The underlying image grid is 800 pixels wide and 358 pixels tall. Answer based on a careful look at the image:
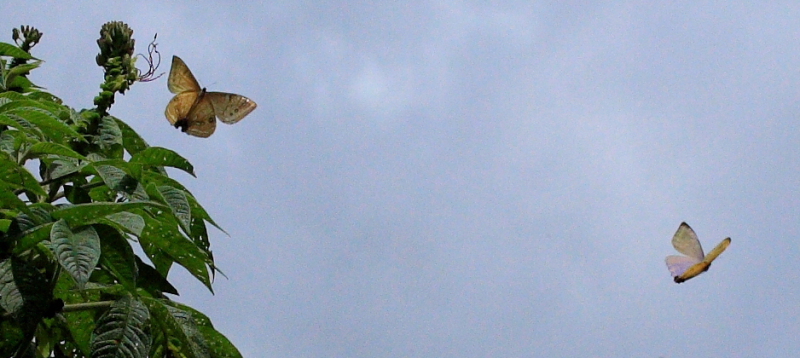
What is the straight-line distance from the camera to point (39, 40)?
3.15 metres

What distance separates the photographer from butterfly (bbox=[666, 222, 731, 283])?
2692 millimetres

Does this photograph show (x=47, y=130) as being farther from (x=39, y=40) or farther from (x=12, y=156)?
(x=39, y=40)

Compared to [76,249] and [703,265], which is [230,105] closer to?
[76,249]

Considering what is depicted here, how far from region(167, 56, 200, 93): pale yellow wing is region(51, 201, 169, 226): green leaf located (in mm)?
1358

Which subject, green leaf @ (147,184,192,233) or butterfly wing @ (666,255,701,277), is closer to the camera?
green leaf @ (147,184,192,233)

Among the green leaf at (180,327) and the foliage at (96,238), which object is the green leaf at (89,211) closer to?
the foliage at (96,238)

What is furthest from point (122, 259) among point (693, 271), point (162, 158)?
point (693, 271)

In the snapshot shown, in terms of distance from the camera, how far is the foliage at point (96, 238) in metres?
1.87

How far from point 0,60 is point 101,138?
2.77ft

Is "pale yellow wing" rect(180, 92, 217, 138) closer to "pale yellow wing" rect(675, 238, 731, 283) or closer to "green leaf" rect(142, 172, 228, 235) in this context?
"green leaf" rect(142, 172, 228, 235)

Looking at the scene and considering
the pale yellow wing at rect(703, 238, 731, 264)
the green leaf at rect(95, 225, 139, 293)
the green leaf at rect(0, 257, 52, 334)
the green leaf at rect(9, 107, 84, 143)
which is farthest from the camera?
the pale yellow wing at rect(703, 238, 731, 264)

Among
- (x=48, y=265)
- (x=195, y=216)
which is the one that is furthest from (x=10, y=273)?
(x=195, y=216)

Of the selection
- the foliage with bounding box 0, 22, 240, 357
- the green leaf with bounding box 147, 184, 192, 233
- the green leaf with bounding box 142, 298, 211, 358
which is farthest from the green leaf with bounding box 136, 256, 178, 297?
the green leaf with bounding box 147, 184, 192, 233

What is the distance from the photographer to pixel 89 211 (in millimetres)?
1859
